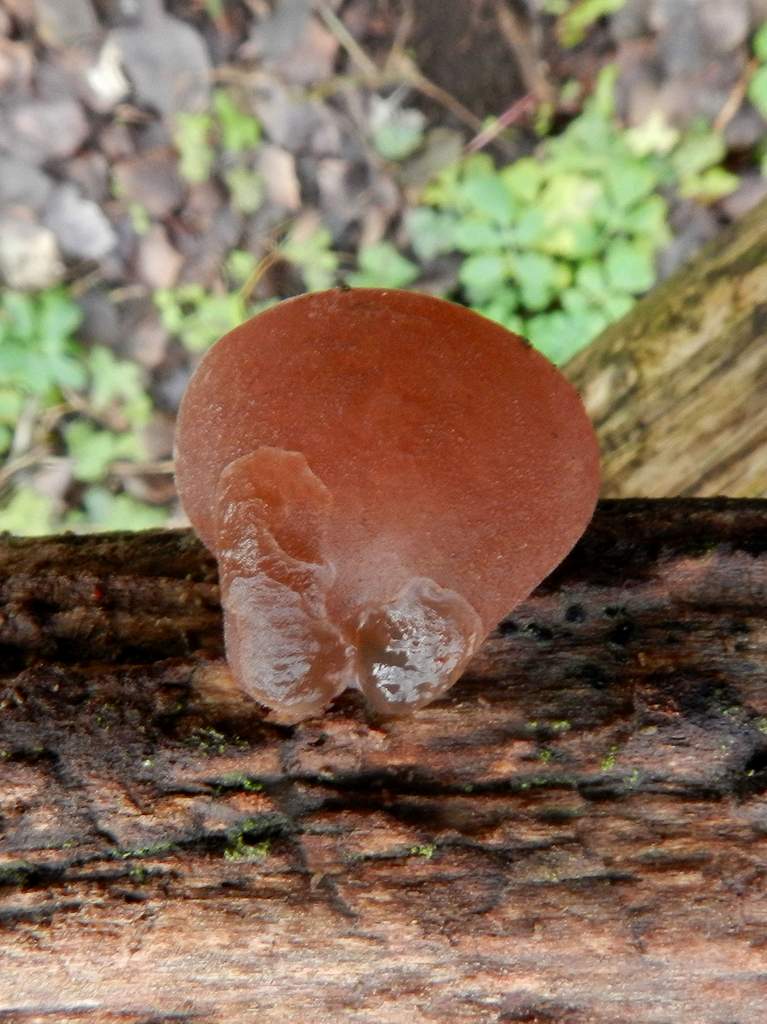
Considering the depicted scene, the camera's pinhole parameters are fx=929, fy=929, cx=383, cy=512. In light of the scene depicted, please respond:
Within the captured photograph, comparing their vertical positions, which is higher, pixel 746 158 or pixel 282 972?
pixel 746 158

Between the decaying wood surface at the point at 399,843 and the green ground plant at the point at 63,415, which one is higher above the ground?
the green ground plant at the point at 63,415

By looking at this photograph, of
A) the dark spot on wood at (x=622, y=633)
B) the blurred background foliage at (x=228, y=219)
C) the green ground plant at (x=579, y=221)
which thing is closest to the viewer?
the dark spot on wood at (x=622, y=633)

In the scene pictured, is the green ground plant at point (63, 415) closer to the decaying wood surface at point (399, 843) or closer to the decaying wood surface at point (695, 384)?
the decaying wood surface at point (695, 384)

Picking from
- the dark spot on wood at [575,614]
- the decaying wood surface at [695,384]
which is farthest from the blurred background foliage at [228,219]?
the dark spot on wood at [575,614]

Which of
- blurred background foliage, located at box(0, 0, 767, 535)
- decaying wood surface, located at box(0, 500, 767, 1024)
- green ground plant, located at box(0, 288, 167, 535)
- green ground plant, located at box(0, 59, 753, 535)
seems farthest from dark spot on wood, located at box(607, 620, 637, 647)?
green ground plant, located at box(0, 288, 167, 535)

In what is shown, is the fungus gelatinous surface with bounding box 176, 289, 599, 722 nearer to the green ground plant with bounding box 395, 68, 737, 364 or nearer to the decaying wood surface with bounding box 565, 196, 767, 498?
the decaying wood surface with bounding box 565, 196, 767, 498

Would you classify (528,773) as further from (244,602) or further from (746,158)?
(746,158)

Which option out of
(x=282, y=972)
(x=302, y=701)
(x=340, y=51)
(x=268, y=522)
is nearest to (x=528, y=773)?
(x=302, y=701)
